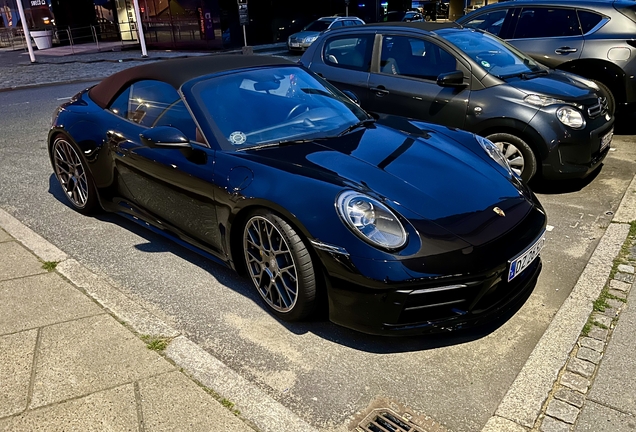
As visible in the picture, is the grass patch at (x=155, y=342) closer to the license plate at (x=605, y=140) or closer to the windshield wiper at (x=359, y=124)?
the windshield wiper at (x=359, y=124)

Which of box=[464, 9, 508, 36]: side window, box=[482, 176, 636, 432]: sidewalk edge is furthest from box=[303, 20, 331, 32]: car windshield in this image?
box=[482, 176, 636, 432]: sidewalk edge

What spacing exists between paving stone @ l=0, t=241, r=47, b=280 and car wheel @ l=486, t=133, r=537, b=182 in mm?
4104

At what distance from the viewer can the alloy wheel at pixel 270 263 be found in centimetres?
294

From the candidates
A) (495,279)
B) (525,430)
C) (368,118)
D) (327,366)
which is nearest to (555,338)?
(495,279)

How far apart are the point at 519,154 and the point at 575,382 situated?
9.31 feet

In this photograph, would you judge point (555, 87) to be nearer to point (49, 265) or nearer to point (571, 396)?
point (571, 396)

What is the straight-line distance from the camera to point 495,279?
2715 mm

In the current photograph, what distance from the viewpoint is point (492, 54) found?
5.59 meters

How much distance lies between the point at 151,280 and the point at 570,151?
3799mm

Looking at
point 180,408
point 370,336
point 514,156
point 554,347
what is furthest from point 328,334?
point 514,156

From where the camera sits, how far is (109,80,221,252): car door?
3.39m

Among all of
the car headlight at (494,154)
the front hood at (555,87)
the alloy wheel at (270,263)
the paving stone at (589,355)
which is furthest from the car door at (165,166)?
the front hood at (555,87)

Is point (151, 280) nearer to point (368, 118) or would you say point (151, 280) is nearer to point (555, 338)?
point (368, 118)

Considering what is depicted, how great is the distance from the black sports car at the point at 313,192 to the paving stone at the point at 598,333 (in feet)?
1.41
